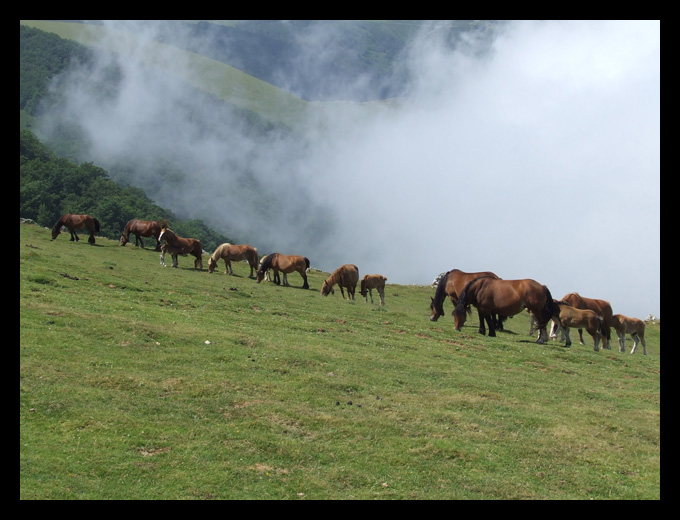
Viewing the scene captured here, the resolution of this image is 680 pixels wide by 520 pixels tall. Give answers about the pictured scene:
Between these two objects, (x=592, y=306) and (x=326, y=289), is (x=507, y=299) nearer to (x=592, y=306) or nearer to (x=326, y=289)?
(x=592, y=306)

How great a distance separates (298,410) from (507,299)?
13.6 m

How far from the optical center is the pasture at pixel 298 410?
10.0 metres

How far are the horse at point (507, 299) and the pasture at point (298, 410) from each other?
82.6 inches

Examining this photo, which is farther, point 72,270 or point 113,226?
point 113,226

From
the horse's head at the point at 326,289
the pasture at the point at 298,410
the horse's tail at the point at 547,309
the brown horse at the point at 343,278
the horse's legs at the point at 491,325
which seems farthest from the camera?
the brown horse at the point at 343,278


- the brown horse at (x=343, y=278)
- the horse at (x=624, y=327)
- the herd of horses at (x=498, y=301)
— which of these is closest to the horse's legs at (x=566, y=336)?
the herd of horses at (x=498, y=301)

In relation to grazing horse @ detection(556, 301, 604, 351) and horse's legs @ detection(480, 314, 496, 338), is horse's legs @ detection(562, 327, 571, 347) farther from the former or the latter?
horse's legs @ detection(480, 314, 496, 338)

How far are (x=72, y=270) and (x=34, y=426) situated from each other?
1588cm

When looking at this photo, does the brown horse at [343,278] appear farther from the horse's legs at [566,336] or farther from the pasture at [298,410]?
the horse's legs at [566,336]

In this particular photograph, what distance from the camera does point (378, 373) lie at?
1631 centimetres

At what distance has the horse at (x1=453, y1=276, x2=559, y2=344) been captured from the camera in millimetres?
24000

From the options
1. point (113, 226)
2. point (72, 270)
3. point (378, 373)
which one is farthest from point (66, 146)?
point (378, 373)

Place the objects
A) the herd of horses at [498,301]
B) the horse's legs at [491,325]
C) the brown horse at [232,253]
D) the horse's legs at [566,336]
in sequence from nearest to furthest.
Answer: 1. the herd of horses at [498,301]
2. the horse's legs at [491,325]
3. the horse's legs at [566,336]
4. the brown horse at [232,253]
